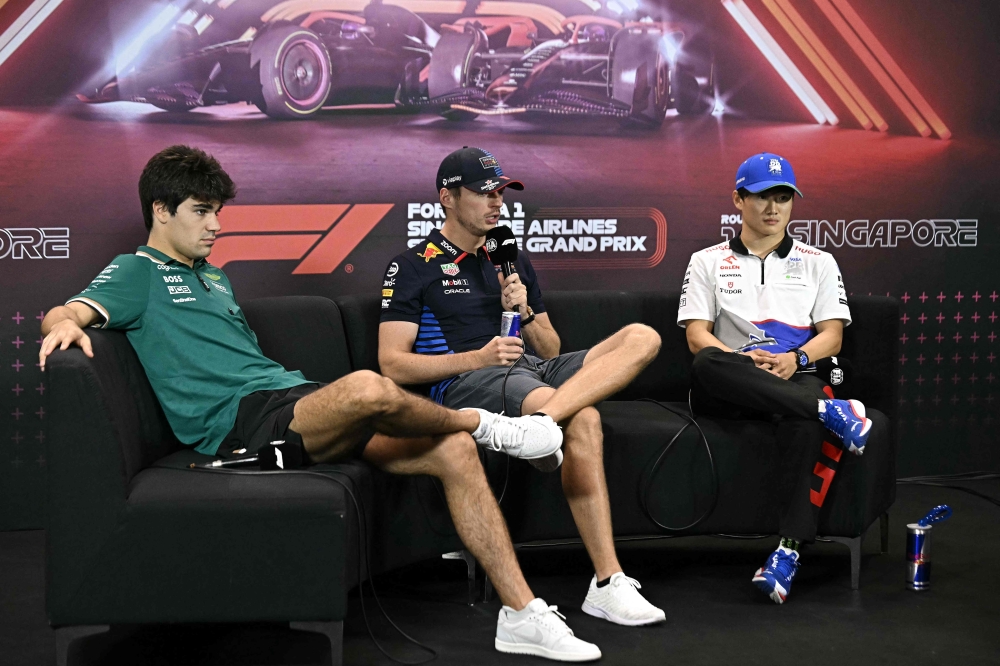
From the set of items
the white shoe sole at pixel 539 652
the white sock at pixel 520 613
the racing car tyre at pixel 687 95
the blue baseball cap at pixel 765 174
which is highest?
the racing car tyre at pixel 687 95

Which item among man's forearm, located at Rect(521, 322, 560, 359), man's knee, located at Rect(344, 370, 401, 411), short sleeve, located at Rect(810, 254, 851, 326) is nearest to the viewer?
man's knee, located at Rect(344, 370, 401, 411)

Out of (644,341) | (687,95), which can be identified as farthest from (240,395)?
(687,95)

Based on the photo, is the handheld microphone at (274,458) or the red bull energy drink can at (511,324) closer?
the handheld microphone at (274,458)

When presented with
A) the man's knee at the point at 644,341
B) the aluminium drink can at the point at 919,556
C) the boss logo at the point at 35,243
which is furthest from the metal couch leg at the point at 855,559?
the boss logo at the point at 35,243

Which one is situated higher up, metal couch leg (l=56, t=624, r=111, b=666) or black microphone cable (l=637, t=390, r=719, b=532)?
black microphone cable (l=637, t=390, r=719, b=532)

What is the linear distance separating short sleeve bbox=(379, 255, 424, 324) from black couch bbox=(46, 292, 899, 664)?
0.27 metres

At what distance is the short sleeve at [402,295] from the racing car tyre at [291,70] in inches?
39.3

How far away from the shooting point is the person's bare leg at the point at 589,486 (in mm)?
2842

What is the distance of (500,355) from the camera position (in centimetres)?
291

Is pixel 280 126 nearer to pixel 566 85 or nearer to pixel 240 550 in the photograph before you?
pixel 566 85

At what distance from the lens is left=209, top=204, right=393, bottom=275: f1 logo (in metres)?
3.80

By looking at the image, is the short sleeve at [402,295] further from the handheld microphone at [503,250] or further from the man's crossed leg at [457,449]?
the man's crossed leg at [457,449]

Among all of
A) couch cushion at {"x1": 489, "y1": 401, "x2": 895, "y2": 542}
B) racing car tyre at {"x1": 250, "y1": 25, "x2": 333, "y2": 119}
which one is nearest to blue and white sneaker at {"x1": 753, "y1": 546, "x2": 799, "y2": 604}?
couch cushion at {"x1": 489, "y1": 401, "x2": 895, "y2": 542}

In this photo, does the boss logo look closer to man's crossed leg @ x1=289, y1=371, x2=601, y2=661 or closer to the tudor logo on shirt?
the tudor logo on shirt
